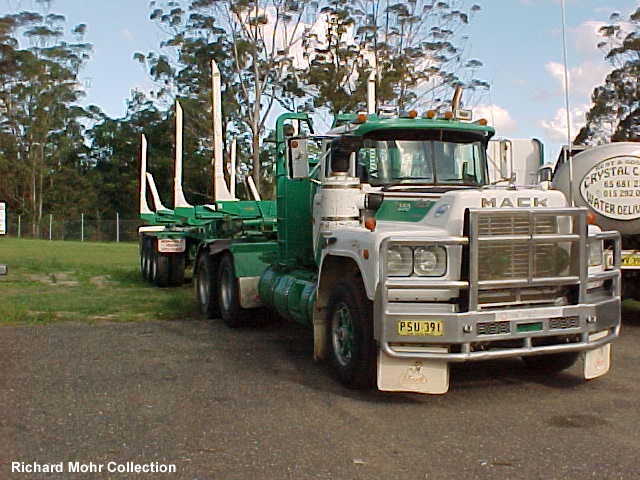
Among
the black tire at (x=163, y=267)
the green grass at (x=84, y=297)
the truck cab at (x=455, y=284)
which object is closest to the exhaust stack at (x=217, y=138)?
the green grass at (x=84, y=297)

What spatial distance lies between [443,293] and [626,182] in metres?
4.72

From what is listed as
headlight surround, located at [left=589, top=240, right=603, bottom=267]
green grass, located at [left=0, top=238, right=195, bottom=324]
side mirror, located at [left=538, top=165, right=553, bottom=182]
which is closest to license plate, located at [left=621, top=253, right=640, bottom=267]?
side mirror, located at [left=538, top=165, right=553, bottom=182]

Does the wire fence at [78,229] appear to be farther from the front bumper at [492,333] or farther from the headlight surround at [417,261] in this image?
the front bumper at [492,333]

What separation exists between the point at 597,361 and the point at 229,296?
218 inches

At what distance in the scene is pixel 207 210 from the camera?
16125mm

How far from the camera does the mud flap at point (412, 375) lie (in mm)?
6719

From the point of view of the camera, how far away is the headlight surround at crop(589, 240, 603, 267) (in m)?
7.36

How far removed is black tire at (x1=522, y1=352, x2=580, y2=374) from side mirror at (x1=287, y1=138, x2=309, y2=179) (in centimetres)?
284

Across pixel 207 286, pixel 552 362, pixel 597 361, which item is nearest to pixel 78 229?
pixel 207 286

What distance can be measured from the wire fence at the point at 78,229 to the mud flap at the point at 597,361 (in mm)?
45169

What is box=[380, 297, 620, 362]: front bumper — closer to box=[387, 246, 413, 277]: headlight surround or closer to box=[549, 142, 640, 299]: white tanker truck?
box=[387, 246, 413, 277]: headlight surround

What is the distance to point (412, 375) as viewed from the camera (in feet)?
22.1

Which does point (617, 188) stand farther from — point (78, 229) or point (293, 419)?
point (78, 229)

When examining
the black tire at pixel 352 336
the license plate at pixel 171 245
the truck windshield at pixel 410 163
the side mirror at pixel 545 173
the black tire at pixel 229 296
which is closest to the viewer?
the black tire at pixel 352 336
